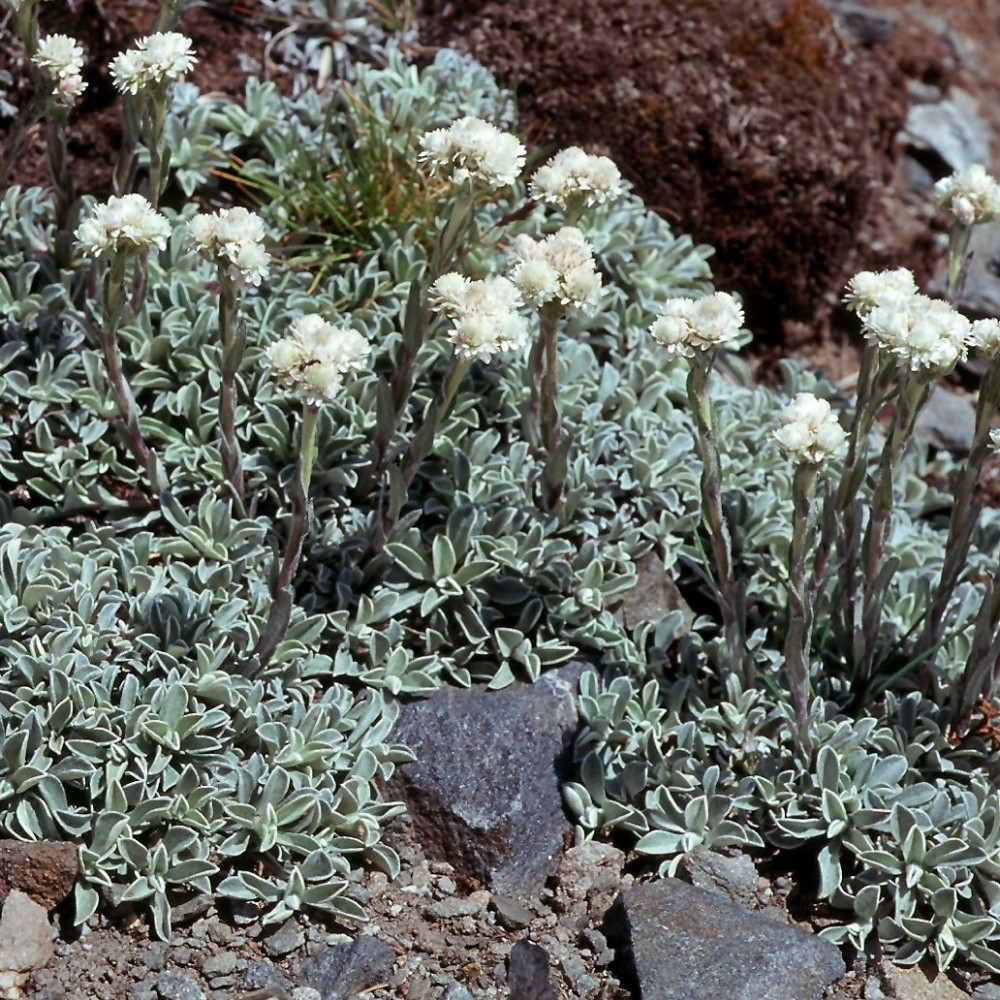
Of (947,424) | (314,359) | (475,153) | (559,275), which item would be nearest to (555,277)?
(559,275)

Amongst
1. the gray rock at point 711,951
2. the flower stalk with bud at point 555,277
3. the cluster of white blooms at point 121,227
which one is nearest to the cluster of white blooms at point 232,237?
the cluster of white blooms at point 121,227

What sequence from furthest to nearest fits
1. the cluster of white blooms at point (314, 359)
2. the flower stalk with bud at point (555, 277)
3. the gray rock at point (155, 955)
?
1. the flower stalk with bud at point (555, 277)
2. the gray rock at point (155, 955)
3. the cluster of white blooms at point (314, 359)

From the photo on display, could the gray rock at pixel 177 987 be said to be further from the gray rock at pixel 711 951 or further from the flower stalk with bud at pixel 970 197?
the flower stalk with bud at pixel 970 197

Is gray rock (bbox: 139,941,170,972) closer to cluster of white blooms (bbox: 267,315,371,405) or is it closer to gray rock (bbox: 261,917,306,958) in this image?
gray rock (bbox: 261,917,306,958)

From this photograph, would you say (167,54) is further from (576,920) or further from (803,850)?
(803,850)

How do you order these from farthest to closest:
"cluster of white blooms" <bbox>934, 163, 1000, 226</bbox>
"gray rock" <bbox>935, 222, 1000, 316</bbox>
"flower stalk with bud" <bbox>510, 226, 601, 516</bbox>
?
1. "gray rock" <bbox>935, 222, 1000, 316</bbox>
2. "cluster of white blooms" <bbox>934, 163, 1000, 226</bbox>
3. "flower stalk with bud" <bbox>510, 226, 601, 516</bbox>

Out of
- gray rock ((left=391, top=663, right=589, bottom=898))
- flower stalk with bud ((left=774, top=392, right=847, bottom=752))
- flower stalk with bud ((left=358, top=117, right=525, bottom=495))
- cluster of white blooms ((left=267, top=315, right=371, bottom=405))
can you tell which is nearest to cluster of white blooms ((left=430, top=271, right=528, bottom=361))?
flower stalk with bud ((left=358, top=117, right=525, bottom=495))

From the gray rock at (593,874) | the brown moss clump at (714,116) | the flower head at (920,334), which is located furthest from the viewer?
the brown moss clump at (714,116)

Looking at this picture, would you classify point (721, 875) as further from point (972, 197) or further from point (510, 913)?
point (972, 197)
